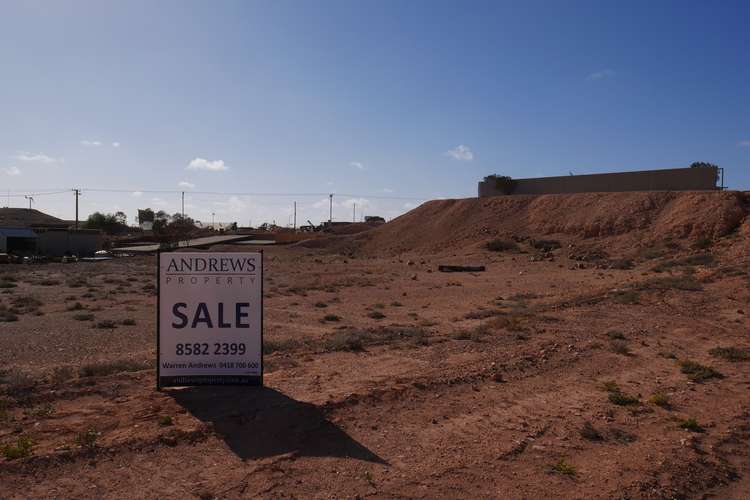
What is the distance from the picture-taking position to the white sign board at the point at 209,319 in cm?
924

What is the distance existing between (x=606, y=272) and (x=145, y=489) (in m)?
35.1

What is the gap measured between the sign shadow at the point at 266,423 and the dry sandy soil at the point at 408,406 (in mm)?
34

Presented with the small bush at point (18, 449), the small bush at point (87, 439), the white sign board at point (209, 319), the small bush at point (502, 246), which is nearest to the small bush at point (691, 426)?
the white sign board at point (209, 319)

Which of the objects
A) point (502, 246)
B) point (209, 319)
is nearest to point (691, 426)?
point (209, 319)

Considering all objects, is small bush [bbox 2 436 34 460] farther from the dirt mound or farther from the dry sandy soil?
the dirt mound

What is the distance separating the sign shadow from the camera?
7.09 metres

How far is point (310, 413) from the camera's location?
325 inches

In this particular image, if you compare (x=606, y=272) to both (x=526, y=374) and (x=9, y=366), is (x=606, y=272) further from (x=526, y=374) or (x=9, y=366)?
(x=9, y=366)

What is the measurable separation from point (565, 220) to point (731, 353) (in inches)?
1880

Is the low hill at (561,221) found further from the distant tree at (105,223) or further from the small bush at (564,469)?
the distant tree at (105,223)

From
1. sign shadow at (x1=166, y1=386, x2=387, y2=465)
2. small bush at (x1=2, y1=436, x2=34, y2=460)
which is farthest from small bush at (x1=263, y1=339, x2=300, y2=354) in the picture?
small bush at (x1=2, y1=436, x2=34, y2=460)

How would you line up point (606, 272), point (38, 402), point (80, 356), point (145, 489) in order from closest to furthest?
1. point (145, 489)
2. point (38, 402)
3. point (80, 356)
4. point (606, 272)

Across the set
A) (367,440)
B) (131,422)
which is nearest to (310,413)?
(367,440)

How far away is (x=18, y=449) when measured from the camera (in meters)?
6.70
